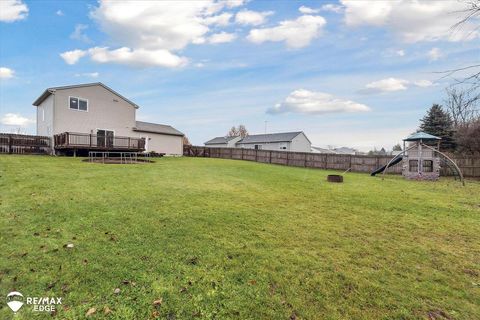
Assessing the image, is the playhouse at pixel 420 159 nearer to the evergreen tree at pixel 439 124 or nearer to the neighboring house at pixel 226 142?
the evergreen tree at pixel 439 124

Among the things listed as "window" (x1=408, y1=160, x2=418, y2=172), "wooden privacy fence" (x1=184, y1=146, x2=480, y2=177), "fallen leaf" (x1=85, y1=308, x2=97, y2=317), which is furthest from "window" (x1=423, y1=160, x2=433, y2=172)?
"fallen leaf" (x1=85, y1=308, x2=97, y2=317)

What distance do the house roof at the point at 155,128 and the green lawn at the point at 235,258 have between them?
20.5 metres

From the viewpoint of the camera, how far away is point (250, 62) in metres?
18.9

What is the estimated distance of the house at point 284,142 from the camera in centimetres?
3841

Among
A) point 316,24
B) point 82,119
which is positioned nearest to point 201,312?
point 316,24

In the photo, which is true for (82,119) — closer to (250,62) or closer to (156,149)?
(156,149)

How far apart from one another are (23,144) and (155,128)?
11885 millimetres

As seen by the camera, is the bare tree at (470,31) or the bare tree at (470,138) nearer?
the bare tree at (470,31)

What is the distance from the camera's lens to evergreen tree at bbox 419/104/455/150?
28703 mm

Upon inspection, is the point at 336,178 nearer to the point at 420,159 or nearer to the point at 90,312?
the point at 420,159

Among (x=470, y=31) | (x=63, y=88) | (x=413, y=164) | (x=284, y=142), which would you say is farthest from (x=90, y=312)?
(x=284, y=142)

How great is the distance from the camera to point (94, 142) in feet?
70.4

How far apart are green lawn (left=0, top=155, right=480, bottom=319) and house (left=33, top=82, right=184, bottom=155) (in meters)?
15.0

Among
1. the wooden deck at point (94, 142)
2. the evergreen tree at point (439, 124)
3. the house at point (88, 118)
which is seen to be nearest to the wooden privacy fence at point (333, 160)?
the evergreen tree at point (439, 124)
